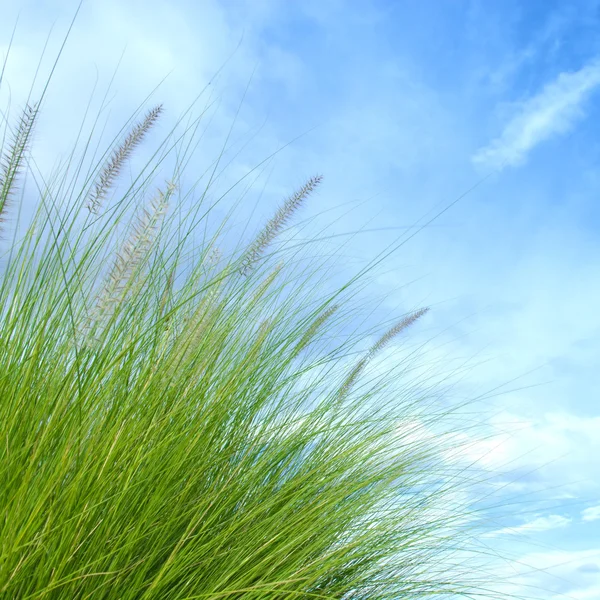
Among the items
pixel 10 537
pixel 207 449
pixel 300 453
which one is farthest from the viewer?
pixel 300 453

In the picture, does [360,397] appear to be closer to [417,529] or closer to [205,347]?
[417,529]

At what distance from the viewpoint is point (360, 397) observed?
2311mm

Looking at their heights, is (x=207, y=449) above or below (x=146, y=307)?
below

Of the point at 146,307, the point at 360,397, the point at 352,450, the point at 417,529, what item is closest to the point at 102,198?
the point at 146,307

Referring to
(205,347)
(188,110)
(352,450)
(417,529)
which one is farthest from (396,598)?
(188,110)

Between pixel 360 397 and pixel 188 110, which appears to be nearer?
pixel 188 110

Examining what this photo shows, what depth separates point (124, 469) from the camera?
1403 mm

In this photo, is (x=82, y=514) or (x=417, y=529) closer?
(x=82, y=514)

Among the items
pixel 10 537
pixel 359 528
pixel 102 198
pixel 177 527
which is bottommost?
pixel 10 537

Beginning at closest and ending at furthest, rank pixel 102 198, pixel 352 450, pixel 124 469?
pixel 124 469 → pixel 102 198 → pixel 352 450

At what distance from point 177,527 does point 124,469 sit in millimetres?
273

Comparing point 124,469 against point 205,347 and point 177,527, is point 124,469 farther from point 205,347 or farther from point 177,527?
point 205,347

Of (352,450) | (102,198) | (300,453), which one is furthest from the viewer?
(300,453)

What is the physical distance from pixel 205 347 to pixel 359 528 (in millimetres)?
732
